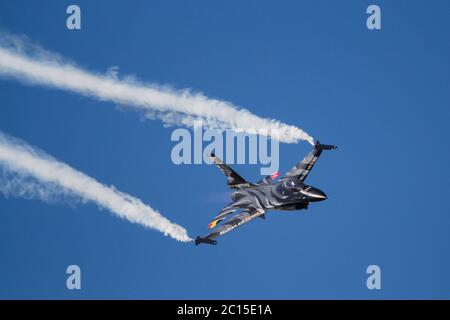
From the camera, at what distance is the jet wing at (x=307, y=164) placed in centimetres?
7594

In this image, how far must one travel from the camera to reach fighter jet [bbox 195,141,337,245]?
73500 mm

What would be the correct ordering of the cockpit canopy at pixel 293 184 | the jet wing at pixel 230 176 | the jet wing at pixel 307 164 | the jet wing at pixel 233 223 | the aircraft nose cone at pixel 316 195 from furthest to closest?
the jet wing at pixel 230 176 < the jet wing at pixel 307 164 < the cockpit canopy at pixel 293 184 < the aircraft nose cone at pixel 316 195 < the jet wing at pixel 233 223

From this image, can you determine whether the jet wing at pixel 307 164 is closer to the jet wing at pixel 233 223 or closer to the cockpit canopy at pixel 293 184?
the cockpit canopy at pixel 293 184

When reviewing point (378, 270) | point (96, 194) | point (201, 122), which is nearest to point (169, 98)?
point (201, 122)

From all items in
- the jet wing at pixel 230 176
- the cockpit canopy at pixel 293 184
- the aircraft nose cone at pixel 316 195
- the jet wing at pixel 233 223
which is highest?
the jet wing at pixel 230 176

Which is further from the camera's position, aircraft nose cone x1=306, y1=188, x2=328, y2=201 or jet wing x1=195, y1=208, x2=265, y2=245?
aircraft nose cone x1=306, y1=188, x2=328, y2=201

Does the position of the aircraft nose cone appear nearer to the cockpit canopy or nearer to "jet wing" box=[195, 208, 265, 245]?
the cockpit canopy

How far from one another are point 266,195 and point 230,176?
3942 millimetres

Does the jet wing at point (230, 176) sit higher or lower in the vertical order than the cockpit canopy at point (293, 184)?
higher

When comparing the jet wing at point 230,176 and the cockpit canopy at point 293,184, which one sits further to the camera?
the jet wing at point 230,176

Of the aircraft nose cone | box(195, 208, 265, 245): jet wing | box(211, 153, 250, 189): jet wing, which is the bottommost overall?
box(195, 208, 265, 245): jet wing

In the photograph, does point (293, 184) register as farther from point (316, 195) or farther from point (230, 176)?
point (230, 176)

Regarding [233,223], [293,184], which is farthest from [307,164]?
[233,223]

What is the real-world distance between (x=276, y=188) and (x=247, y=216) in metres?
2.32
